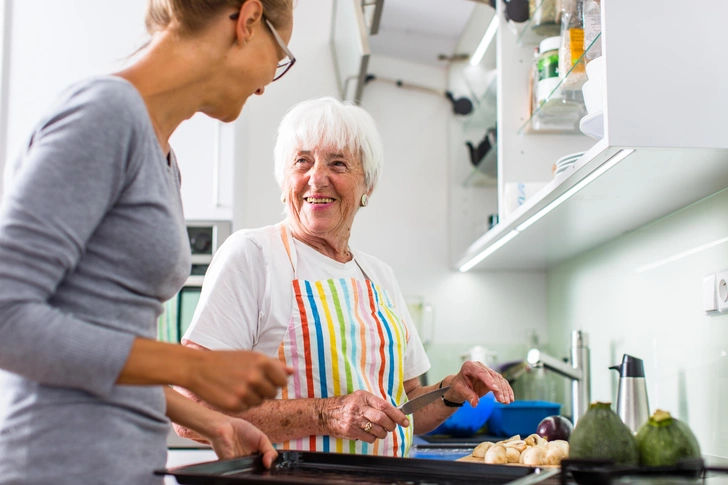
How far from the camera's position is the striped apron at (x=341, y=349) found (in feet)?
4.26

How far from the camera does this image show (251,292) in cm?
130

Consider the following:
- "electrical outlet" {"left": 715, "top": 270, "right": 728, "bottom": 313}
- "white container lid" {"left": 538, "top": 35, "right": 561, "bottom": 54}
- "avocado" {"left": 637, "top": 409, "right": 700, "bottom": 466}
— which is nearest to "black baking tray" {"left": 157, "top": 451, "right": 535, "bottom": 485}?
"avocado" {"left": 637, "top": 409, "right": 700, "bottom": 466}

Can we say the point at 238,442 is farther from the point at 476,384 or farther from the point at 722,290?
the point at 722,290

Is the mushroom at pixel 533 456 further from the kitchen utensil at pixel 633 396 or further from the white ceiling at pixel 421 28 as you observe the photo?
the white ceiling at pixel 421 28

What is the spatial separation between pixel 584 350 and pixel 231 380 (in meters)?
1.88

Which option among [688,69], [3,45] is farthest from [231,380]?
[3,45]

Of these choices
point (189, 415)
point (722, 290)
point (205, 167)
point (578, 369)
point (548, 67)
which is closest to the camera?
point (189, 415)

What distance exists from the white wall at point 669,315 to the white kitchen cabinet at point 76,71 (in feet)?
3.97

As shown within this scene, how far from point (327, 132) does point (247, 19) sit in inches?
26.9

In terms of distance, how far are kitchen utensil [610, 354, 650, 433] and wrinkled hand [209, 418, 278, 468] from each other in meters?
0.88

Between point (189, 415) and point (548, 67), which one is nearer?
point (189, 415)

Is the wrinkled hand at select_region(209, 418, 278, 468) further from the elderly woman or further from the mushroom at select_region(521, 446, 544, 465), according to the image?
the mushroom at select_region(521, 446, 544, 465)

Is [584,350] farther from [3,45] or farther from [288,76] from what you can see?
[3,45]

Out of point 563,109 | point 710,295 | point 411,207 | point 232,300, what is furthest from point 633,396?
point 411,207
